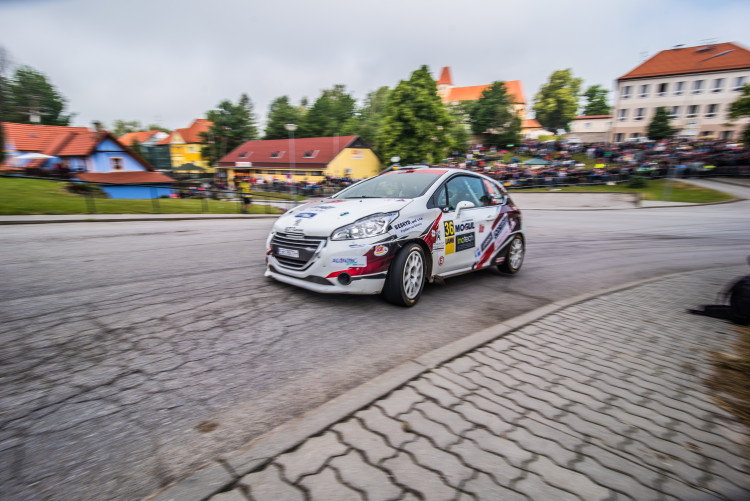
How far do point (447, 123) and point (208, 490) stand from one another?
4847cm

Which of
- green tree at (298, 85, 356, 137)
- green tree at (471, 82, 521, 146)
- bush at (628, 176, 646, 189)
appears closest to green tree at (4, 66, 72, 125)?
green tree at (298, 85, 356, 137)

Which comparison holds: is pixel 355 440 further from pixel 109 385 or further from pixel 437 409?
pixel 109 385

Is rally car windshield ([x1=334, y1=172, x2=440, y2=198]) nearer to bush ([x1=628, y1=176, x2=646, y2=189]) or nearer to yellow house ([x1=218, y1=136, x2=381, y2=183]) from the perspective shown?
bush ([x1=628, y1=176, x2=646, y2=189])

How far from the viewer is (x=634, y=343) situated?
13.6ft

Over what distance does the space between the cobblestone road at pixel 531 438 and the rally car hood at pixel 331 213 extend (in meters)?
2.02

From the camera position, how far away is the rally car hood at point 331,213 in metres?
4.57

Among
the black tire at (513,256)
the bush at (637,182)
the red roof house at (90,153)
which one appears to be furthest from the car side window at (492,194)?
the red roof house at (90,153)

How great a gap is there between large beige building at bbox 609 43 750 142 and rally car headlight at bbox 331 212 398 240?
63.5m

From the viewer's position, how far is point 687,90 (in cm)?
5631

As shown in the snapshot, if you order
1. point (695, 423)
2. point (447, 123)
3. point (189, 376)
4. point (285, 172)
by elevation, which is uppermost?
point (447, 123)

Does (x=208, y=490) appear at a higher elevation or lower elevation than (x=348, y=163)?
lower

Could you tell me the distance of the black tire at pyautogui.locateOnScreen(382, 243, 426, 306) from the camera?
4641 mm

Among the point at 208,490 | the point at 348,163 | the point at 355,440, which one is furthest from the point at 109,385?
the point at 348,163

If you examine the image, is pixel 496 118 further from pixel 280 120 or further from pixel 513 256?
pixel 513 256
